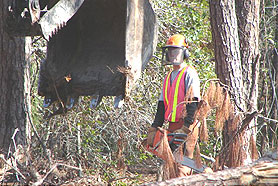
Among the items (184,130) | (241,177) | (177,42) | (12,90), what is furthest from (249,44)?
(241,177)

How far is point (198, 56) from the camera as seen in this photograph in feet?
26.7

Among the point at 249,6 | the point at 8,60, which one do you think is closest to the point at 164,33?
the point at 249,6

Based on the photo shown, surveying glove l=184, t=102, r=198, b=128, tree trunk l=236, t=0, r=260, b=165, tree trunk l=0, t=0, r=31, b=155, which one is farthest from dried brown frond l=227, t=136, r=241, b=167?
tree trunk l=0, t=0, r=31, b=155

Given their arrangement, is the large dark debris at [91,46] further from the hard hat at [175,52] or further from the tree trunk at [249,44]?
the tree trunk at [249,44]

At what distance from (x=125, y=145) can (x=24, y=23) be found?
3888mm

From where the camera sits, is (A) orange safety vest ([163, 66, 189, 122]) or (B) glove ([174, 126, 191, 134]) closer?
(B) glove ([174, 126, 191, 134])

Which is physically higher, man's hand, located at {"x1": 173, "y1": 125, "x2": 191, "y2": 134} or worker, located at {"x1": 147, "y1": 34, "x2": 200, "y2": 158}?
worker, located at {"x1": 147, "y1": 34, "x2": 200, "y2": 158}

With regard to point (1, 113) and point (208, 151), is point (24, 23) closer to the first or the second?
point (1, 113)

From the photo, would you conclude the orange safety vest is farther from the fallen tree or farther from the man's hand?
the fallen tree

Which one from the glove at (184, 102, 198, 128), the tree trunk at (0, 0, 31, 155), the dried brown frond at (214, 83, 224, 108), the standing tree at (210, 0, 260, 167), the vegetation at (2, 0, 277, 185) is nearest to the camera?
the dried brown frond at (214, 83, 224, 108)

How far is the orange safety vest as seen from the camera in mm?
4828

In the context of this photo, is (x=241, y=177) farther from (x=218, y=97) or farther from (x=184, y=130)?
(x=184, y=130)

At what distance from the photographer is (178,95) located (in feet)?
15.9

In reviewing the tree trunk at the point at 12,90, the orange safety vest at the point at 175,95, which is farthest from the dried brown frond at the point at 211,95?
the tree trunk at the point at 12,90
